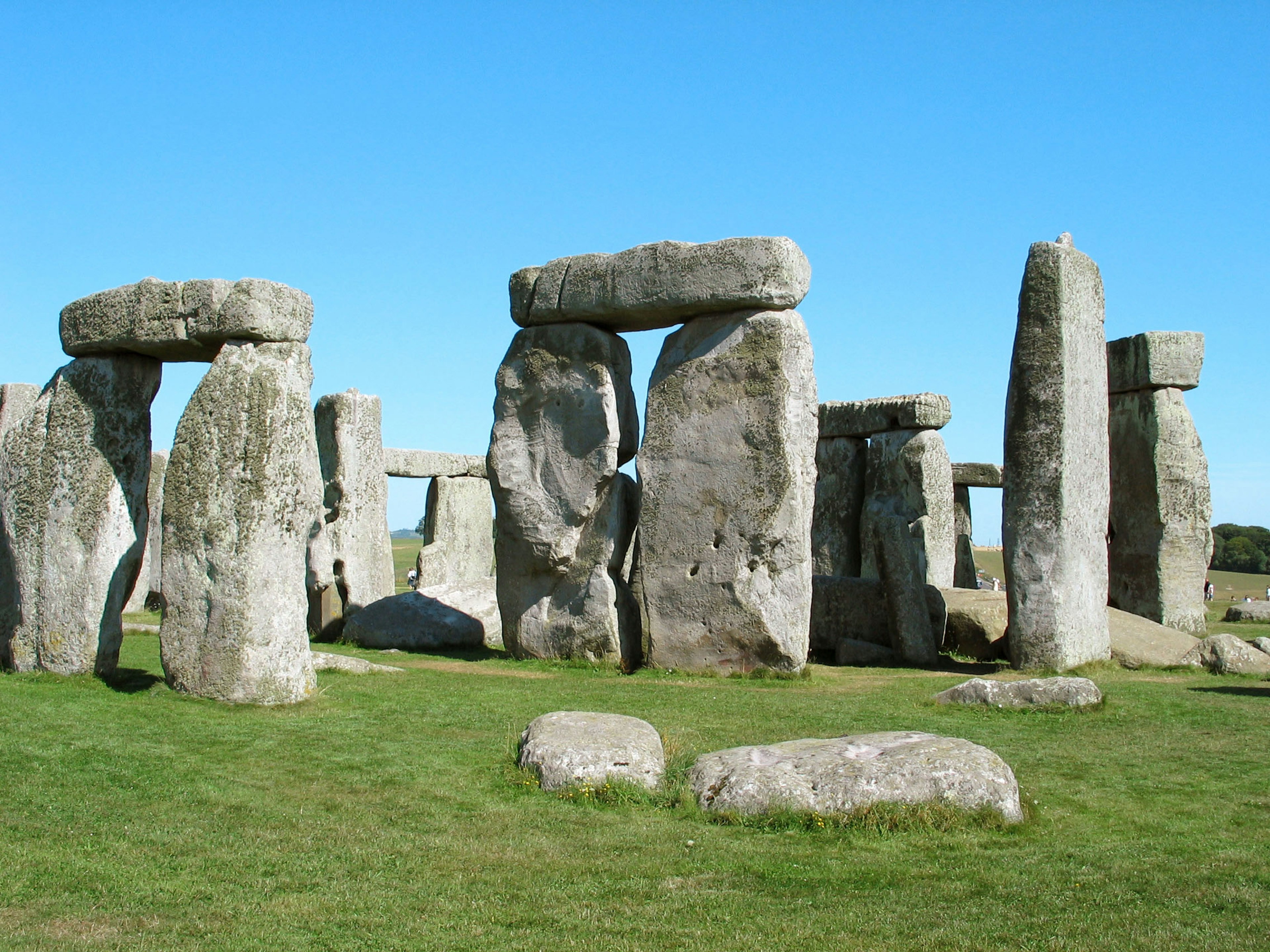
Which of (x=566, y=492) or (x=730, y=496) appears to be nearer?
(x=730, y=496)

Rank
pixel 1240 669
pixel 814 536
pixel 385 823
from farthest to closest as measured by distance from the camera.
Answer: pixel 814 536, pixel 1240 669, pixel 385 823

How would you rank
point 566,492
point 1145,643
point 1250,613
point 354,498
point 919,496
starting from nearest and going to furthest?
point 1145,643
point 566,492
point 354,498
point 1250,613
point 919,496

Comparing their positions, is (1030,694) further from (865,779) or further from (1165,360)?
(1165,360)

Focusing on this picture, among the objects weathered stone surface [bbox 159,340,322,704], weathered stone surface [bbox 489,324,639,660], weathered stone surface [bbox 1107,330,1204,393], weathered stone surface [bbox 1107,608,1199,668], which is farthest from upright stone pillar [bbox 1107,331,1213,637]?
weathered stone surface [bbox 159,340,322,704]

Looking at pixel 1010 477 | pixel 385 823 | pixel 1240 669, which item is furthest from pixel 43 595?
pixel 1240 669

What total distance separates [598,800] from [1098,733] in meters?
3.66

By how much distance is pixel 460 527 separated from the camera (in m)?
21.8

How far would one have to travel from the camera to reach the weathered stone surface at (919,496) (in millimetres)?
18250

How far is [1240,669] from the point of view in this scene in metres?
11.2

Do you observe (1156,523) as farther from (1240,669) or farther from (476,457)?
(476,457)

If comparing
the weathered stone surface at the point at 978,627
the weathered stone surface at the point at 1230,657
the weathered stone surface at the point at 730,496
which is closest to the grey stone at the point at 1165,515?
the weathered stone surface at the point at 978,627

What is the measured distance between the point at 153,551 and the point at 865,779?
14975 mm

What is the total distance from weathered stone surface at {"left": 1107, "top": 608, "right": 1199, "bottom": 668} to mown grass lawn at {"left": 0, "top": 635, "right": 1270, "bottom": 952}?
3.45 metres

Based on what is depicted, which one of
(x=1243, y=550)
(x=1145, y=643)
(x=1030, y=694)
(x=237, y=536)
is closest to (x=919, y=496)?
(x=1145, y=643)
